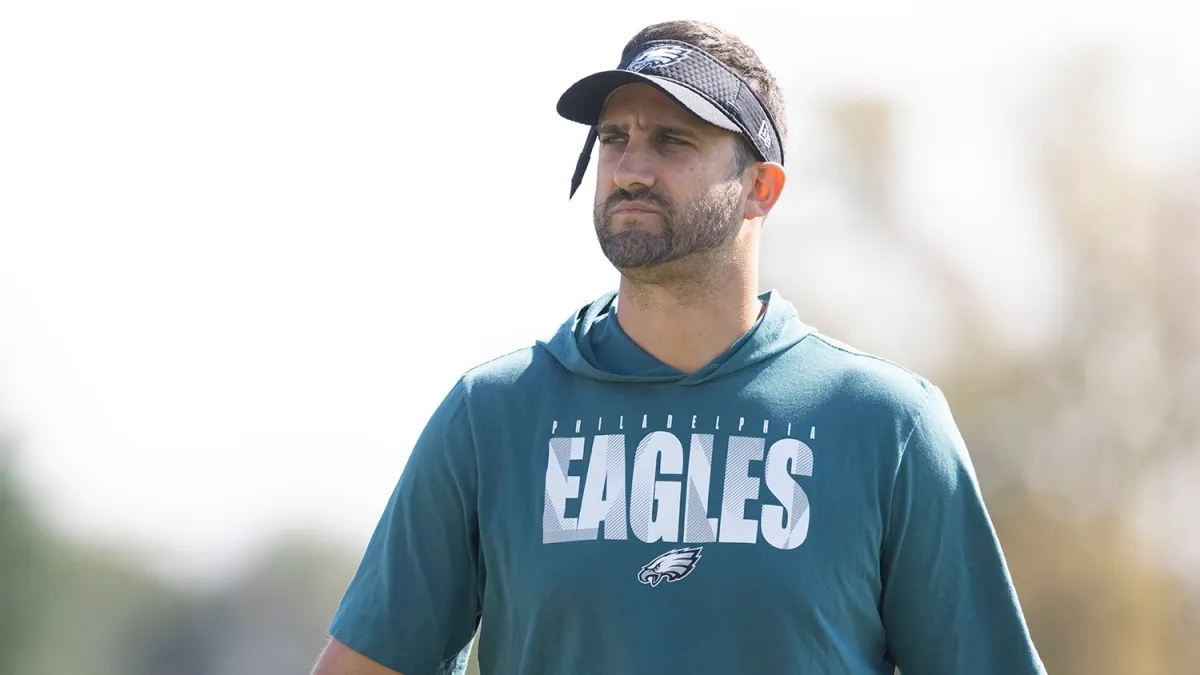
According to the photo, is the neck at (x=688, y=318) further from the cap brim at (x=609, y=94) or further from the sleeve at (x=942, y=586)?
the sleeve at (x=942, y=586)

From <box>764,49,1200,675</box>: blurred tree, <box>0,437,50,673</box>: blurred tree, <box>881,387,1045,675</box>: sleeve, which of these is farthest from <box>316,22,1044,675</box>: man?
<box>0,437,50,673</box>: blurred tree

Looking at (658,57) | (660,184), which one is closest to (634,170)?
(660,184)

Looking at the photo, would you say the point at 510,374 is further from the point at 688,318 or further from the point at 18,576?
the point at 18,576

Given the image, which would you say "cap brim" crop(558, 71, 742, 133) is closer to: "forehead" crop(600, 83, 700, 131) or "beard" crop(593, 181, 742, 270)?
"forehead" crop(600, 83, 700, 131)

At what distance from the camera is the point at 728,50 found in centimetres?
382

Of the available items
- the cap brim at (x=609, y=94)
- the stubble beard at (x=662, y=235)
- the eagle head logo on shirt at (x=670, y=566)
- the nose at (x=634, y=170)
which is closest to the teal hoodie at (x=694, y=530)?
the eagle head logo on shirt at (x=670, y=566)

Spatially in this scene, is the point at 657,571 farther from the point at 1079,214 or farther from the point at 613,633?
the point at 1079,214

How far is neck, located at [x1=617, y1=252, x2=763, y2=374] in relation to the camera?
3.60 m

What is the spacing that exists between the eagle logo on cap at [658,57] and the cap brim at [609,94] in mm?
56

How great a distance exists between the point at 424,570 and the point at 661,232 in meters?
0.93

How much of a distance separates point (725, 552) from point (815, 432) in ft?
1.15

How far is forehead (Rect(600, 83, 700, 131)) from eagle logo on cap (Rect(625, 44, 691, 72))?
0.06 m

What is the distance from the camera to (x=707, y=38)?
12.5 feet

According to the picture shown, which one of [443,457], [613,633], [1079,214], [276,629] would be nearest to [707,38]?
[443,457]
